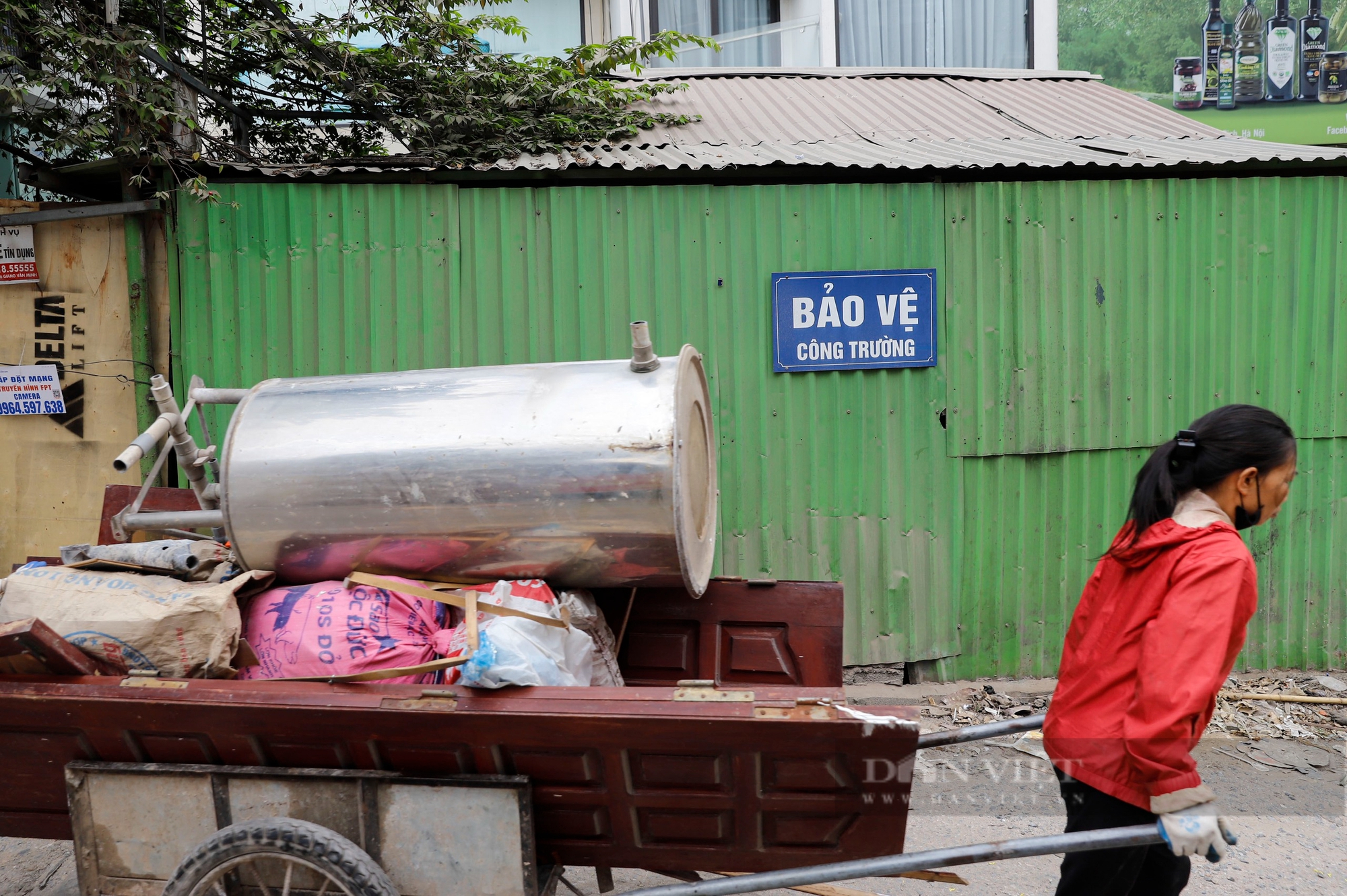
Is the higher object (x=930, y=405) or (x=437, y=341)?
(x=437, y=341)

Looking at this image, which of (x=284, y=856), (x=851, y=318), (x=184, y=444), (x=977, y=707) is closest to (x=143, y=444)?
(x=184, y=444)

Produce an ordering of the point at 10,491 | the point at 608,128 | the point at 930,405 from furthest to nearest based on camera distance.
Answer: the point at 608,128, the point at 930,405, the point at 10,491

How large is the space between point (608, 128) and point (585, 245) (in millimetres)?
1338

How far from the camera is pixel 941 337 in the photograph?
4.80 m

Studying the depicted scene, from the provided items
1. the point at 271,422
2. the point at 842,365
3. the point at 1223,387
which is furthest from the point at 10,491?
the point at 1223,387

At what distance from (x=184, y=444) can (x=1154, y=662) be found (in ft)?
9.11

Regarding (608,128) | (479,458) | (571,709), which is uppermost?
(608,128)

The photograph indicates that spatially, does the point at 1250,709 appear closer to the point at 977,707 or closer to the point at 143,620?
the point at 977,707

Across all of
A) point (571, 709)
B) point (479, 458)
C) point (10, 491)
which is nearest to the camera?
point (571, 709)

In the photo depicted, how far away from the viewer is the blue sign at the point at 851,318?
470cm

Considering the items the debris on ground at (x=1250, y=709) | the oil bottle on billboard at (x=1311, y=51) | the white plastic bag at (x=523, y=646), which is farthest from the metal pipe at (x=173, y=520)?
the oil bottle on billboard at (x=1311, y=51)

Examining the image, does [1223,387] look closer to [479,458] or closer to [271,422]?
[479,458]

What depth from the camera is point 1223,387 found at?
16.3 feet

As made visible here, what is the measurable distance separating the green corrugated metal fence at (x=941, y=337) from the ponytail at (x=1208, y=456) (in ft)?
8.90
